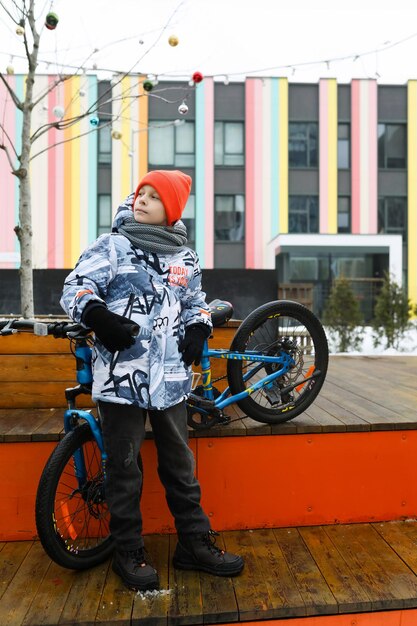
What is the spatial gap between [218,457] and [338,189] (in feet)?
67.0

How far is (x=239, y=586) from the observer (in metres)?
1.83

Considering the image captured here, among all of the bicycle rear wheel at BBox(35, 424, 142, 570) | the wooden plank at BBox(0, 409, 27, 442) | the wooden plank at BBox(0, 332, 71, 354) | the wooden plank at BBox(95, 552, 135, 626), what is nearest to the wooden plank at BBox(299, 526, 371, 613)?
the wooden plank at BBox(95, 552, 135, 626)

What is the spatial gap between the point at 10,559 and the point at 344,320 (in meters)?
8.10

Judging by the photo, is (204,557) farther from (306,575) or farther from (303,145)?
(303,145)

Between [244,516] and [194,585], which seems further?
[244,516]

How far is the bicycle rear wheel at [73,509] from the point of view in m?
1.81

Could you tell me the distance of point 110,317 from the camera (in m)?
1.68

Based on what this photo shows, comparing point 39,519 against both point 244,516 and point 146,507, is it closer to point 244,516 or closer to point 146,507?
point 146,507

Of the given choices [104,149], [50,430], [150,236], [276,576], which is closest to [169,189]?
[150,236]

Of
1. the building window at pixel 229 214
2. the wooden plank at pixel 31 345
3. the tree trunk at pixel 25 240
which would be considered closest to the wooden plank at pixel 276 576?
the wooden plank at pixel 31 345

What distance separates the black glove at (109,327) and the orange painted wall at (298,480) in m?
0.75

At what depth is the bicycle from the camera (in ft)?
6.10

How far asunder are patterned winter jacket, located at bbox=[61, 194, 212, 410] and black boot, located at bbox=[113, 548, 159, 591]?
0.55 metres

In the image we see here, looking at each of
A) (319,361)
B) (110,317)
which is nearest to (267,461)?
(319,361)
